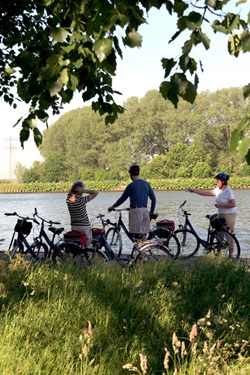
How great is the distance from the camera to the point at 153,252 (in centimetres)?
982

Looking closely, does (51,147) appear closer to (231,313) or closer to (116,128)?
(116,128)

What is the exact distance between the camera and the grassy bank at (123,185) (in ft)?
263

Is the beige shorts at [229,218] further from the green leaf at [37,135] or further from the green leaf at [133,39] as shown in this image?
the green leaf at [133,39]

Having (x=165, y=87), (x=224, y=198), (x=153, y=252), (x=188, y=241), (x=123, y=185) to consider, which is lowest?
(x=188, y=241)

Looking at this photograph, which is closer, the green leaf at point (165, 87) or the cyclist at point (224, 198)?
the green leaf at point (165, 87)

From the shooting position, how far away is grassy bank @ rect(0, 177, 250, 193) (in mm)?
80250

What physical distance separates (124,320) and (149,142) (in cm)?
9801

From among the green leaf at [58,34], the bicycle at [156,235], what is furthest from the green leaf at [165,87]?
the bicycle at [156,235]

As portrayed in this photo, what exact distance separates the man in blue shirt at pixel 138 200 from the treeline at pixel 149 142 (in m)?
71.0

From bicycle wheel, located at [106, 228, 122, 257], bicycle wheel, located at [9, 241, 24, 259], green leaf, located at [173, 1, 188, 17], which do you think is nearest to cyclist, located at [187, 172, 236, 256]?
bicycle wheel, located at [106, 228, 122, 257]

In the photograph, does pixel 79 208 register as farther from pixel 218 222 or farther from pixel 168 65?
pixel 168 65

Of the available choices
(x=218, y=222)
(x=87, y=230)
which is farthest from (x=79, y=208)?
(x=218, y=222)

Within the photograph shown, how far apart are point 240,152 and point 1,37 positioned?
11.5 meters

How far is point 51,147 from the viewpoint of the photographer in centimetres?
11731
